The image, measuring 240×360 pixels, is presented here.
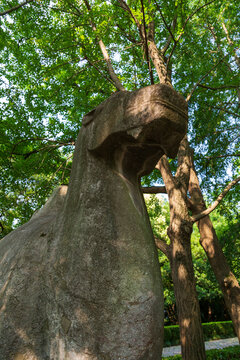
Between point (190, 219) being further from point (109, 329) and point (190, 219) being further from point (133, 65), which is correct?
point (133, 65)

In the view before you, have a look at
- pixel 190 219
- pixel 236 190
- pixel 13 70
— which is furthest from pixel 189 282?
pixel 13 70

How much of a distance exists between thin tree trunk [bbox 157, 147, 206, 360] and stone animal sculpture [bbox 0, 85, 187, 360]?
3.75 metres

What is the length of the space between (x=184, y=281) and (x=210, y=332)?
17.2m

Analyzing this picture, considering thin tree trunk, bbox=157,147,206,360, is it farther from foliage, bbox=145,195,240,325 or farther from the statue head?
foliage, bbox=145,195,240,325

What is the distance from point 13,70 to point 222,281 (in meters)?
9.41

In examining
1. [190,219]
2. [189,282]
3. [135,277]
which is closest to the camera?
[135,277]

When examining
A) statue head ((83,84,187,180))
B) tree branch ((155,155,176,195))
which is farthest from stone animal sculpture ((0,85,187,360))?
tree branch ((155,155,176,195))

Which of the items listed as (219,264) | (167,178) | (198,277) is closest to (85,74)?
(167,178)

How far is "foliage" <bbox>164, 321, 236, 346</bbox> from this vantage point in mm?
17595

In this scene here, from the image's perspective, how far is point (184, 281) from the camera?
5.15 metres

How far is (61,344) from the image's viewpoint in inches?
58.2

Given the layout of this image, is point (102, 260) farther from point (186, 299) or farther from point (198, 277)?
point (198, 277)

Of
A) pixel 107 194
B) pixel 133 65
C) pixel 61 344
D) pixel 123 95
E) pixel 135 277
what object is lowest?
pixel 61 344

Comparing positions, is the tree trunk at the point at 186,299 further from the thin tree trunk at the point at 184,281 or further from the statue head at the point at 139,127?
the statue head at the point at 139,127
